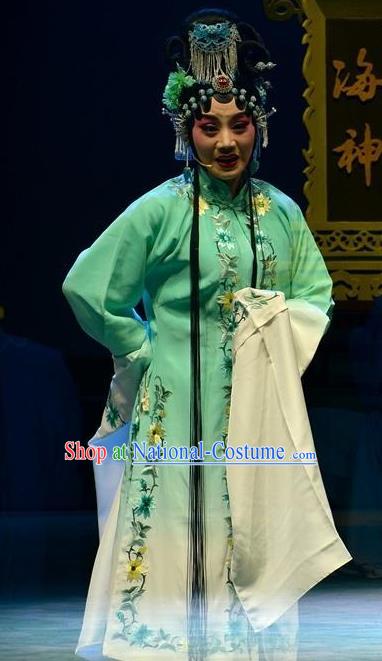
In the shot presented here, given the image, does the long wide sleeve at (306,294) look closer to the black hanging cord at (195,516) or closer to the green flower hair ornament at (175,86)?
the black hanging cord at (195,516)

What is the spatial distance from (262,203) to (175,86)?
283 mm

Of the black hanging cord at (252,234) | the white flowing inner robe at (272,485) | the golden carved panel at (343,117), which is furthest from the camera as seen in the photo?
the golden carved panel at (343,117)

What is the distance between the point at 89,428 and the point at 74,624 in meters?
0.43

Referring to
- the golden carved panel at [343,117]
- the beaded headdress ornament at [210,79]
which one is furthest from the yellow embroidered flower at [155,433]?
the golden carved panel at [343,117]

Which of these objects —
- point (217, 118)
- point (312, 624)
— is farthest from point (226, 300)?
point (312, 624)

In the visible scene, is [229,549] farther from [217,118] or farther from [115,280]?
[217,118]

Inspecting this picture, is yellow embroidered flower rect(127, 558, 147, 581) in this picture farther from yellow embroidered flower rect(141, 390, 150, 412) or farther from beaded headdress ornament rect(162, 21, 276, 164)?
beaded headdress ornament rect(162, 21, 276, 164)

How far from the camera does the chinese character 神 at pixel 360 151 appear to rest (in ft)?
12.7

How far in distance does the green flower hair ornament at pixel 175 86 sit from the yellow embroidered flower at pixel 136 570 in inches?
34.6

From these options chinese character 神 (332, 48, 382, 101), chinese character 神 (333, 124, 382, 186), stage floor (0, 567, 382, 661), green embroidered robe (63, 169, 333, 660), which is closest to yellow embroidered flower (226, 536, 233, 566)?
green embroidered robe (63, 169, 333, 660)

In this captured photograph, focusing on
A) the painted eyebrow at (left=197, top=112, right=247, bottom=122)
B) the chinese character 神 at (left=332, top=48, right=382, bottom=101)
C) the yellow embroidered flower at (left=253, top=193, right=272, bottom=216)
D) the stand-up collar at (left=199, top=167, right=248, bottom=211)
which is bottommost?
the yellow embroidered flower at (left=253, top=193, right=272, bottom=216)

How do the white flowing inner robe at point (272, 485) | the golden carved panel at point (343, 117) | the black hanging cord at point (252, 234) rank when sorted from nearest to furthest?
the white flowing inner robe at point (272, 485) < the black hanging cord at point (252, 234) < the golden carved panel at point (343, 117)

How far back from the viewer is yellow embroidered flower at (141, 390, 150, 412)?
11.2 ft

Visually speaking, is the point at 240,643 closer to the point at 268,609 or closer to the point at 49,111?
the point at 268,609
